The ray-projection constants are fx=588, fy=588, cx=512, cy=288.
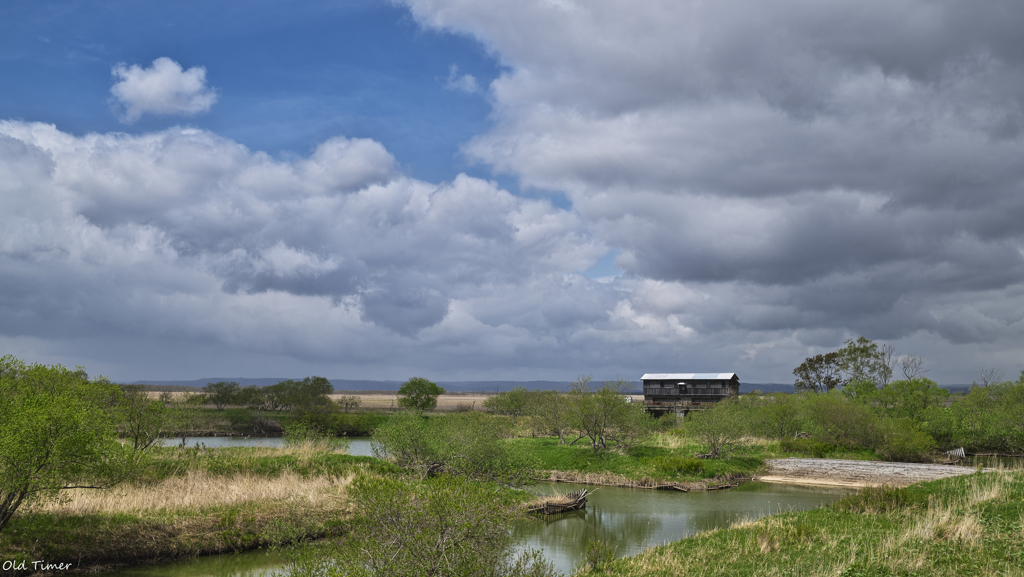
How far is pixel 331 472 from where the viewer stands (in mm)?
31562

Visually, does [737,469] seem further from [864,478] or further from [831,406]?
[831,406]

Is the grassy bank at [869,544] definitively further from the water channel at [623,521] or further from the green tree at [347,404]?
the green tree at [347,404]

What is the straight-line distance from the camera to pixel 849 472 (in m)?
44.8

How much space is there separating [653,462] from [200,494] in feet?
103

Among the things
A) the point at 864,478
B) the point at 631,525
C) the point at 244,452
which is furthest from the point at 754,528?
the point at 864,478

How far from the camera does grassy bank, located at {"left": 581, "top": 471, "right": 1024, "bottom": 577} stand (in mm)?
13898

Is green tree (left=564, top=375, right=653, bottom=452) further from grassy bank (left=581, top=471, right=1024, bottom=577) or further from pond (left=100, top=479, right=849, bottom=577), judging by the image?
grassy bank (left=581, top=471, right=1024, bottom=577)

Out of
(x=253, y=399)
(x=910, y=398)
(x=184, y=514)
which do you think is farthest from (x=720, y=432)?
(x=253, y=399)

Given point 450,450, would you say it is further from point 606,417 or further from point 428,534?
point 428,534

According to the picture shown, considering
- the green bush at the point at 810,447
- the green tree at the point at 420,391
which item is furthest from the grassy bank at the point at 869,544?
the green tree at the point at 420,391

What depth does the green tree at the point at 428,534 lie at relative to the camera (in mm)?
10391

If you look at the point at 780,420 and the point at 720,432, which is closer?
the point at 720,432

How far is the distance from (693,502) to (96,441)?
1219 inches

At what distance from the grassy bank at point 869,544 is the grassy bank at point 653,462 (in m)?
20.2
